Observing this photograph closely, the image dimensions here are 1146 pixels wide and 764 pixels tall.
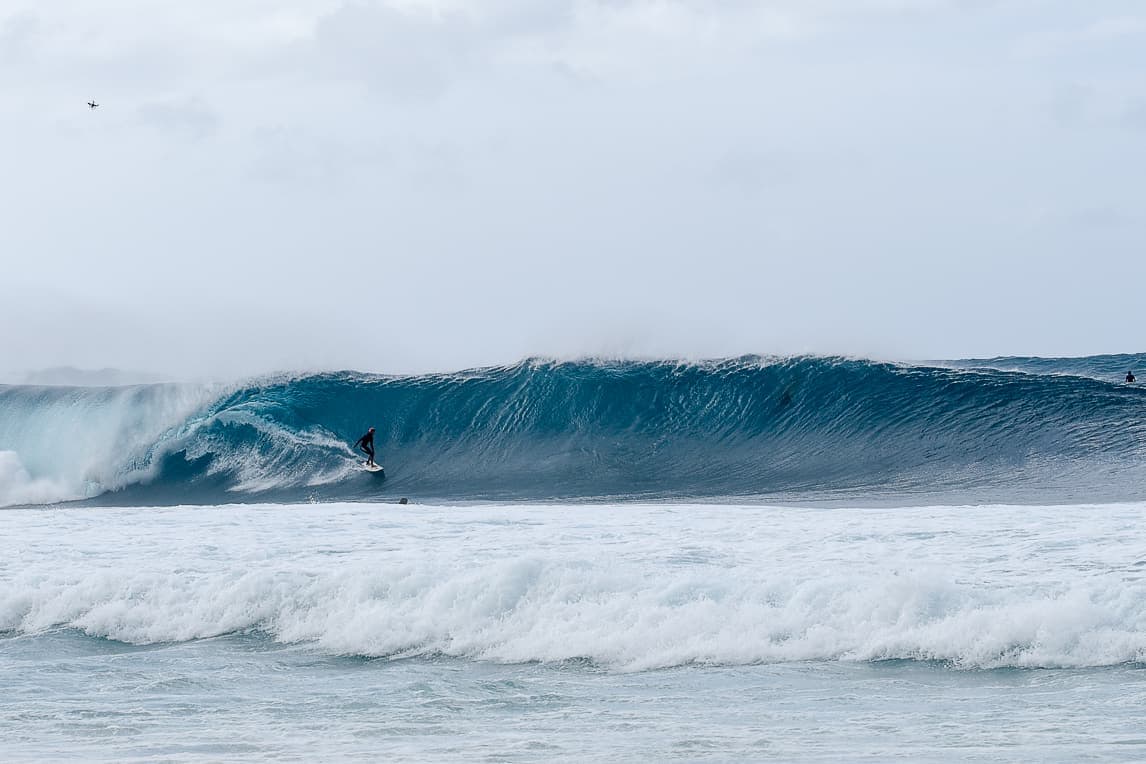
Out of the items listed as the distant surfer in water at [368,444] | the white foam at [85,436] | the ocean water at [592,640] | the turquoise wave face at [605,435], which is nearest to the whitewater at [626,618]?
the ocean water at [592,640]

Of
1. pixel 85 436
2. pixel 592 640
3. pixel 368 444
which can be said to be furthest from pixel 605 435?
pixel 592 640

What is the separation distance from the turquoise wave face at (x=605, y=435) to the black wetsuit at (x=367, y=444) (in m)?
0.23

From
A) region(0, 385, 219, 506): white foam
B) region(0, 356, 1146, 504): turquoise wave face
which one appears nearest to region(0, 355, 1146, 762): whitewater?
region(0, 356, 1146, 504): turquoise wave face

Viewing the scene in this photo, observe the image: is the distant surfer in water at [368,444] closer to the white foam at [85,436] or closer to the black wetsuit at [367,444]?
the black wetsuit at [367,444]

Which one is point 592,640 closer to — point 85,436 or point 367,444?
point 367,444

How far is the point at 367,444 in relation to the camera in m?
21.1

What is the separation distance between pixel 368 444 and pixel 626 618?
12.5 m

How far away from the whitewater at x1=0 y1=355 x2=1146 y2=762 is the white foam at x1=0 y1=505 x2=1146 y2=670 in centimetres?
3

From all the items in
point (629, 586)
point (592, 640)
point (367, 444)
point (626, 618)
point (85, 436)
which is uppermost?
point (85, 436)

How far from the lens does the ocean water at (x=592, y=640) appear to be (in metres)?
6.88

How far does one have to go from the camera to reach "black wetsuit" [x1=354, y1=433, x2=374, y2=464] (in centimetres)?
2036

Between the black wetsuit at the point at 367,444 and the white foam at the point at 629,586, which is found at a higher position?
the black wetsuit at the point at 367,444

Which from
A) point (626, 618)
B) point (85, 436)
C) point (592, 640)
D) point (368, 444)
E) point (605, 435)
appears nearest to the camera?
point (592, 640)

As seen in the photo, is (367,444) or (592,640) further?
(367,444)
